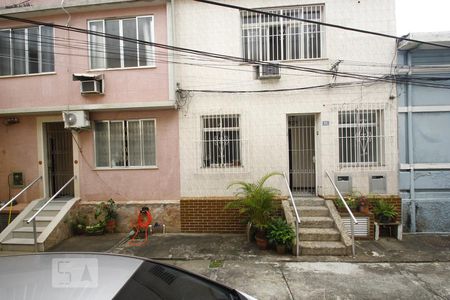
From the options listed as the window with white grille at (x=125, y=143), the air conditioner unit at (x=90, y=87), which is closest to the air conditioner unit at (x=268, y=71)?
the window with white grille at (x=125, y=143)

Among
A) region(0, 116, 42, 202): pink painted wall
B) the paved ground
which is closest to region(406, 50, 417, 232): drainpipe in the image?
the paved ground

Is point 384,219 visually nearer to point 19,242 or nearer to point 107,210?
point 107,210

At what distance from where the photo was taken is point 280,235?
5309mm

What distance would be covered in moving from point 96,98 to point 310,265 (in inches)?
254

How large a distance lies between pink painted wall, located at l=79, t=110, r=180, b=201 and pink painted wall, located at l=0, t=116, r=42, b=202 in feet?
4.82

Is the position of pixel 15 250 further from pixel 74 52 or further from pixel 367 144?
pixel 367 144

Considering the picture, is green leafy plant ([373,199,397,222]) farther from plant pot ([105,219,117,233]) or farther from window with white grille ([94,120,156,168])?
plant pot ([105,219,117,233])

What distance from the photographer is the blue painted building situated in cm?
634

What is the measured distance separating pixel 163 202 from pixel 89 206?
6.79ft

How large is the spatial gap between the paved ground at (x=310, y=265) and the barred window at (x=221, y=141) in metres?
1.93

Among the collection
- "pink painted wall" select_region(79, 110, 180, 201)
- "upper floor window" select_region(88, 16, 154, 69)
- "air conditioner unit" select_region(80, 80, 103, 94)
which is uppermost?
"upper floor window" select_region(88, 16, 154, 69)

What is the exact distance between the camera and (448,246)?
557 centimetres

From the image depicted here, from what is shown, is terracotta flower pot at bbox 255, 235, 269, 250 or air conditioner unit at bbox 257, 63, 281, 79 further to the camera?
air conditioner unit at bbox 257, 63, 281, 79

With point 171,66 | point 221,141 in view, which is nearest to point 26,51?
point 171,66
